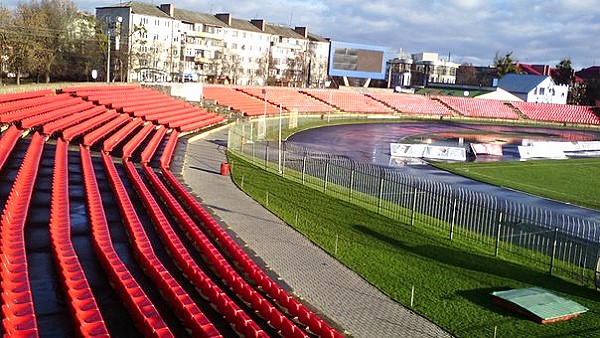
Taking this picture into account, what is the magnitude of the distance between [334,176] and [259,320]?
16.5 meters

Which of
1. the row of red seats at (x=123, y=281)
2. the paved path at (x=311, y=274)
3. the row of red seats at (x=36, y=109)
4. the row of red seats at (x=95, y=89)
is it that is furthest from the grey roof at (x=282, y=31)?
the row of red seats at (x=123, y=281)

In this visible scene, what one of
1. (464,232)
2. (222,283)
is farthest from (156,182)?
(464,232)

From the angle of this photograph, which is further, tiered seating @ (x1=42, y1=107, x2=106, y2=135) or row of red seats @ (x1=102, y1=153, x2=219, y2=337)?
tiered seating @ (x1=42, y1=107, x2=106, y2=135)

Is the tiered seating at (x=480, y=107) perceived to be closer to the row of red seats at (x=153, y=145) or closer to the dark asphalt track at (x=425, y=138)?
the dark asphalt track at (x=425, y=138)

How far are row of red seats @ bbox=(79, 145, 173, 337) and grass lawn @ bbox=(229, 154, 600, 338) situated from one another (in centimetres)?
650

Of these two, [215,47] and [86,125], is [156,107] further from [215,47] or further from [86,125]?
[215,47]

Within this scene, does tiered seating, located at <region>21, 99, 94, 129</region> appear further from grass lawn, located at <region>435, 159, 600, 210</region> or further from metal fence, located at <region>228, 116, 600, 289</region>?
grass lawn, located at <region>435, 159, 600, 210</region>

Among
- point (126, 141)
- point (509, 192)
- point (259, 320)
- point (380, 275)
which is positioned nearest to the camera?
point (259, 320)

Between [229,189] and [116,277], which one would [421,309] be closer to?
[116,277]

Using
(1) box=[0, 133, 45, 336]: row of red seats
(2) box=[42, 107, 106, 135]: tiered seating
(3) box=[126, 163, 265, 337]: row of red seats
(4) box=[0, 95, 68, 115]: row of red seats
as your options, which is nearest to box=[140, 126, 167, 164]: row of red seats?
(2) box=[42, 107, 106, 135]: tiered seating

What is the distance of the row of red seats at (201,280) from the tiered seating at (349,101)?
62.8 meters

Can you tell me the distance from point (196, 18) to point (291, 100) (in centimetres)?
4025

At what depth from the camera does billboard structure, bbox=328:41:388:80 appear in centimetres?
9088

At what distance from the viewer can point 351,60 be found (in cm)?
9244
